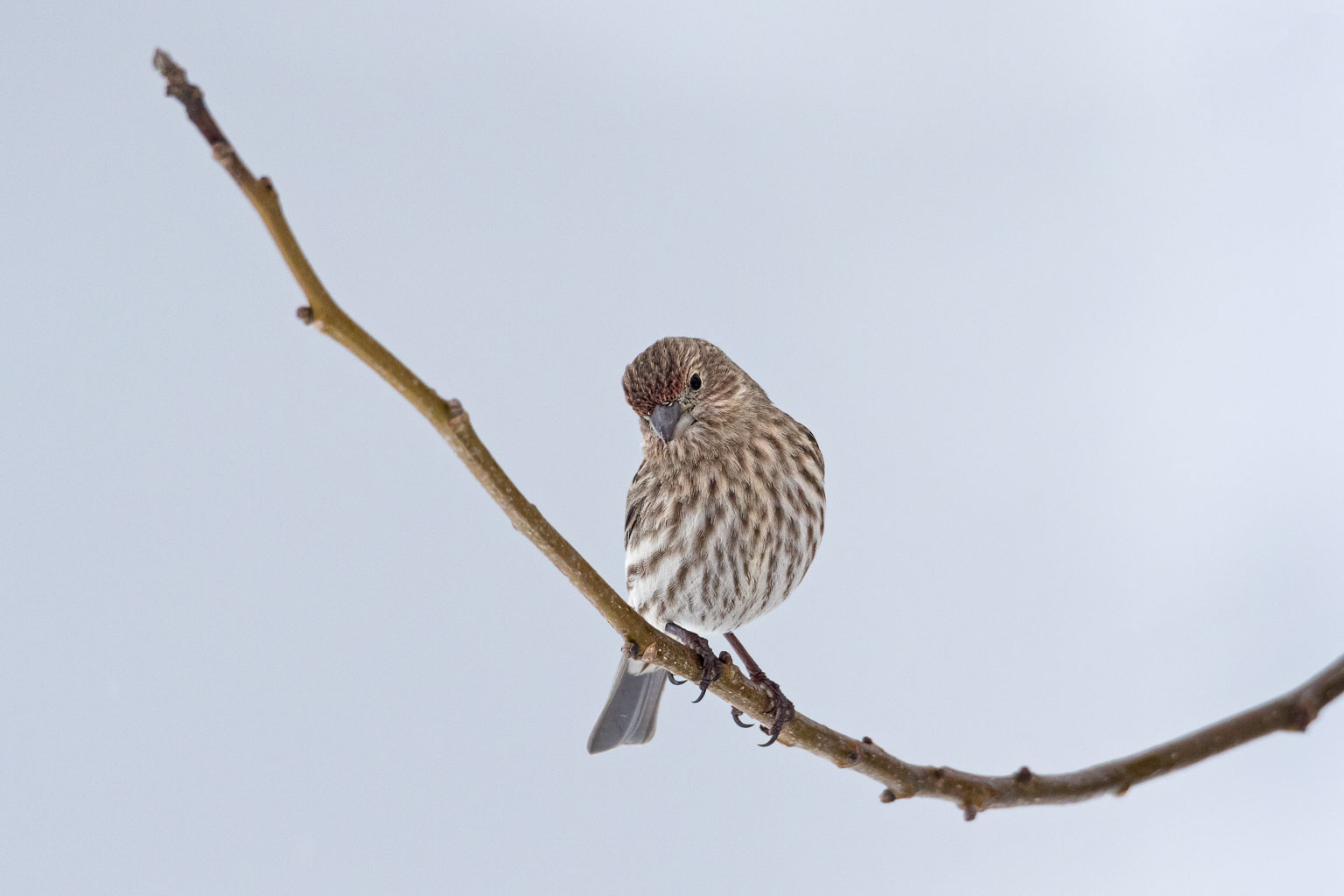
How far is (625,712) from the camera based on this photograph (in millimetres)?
3215

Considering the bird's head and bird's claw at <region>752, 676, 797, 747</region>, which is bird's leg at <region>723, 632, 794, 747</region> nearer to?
bird's claw at <region>752, 676, 797, 747</region>

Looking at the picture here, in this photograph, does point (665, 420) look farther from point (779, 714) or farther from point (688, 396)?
point (779, 714)

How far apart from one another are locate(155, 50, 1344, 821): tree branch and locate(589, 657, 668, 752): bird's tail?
842mm

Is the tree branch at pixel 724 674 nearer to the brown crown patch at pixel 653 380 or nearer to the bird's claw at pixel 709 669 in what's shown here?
the bird's claw at pixel 709 669

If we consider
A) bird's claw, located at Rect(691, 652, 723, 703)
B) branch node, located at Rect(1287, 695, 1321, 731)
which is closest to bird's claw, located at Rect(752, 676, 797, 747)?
bird's claw, located at Rect(691, 652, 723, 703)

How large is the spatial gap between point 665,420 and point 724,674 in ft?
2.40

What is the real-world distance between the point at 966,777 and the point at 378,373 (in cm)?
131

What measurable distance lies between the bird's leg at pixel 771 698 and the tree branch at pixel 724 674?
0.08ft

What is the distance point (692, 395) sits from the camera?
9.68 feet

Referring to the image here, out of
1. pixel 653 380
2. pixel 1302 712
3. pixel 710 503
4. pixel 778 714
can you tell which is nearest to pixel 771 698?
pixel 778 714

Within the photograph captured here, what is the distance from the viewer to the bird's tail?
3.21 metres

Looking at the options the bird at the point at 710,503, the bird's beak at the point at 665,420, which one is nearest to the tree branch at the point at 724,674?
the bird at the point at 710,503

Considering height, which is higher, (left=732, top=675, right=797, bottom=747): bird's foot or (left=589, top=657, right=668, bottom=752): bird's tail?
(left=589, top=657, right=668, bottom=752): bird's tail

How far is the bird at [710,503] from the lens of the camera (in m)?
2.86
